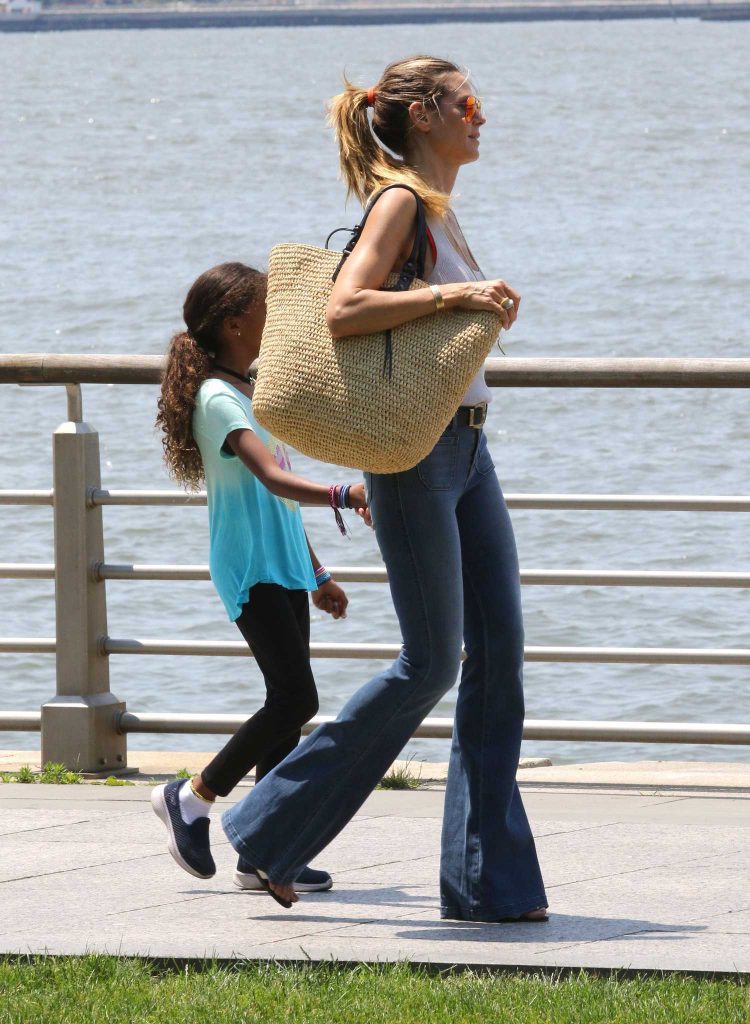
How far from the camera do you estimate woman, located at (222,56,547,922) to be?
4.07m

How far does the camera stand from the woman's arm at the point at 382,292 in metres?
4.01

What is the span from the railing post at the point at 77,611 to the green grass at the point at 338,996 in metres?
2.08

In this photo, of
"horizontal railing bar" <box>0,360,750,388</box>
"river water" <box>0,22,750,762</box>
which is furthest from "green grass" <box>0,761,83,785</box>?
"river water" <box>0,22,750,762</box>

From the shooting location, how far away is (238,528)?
185 inches

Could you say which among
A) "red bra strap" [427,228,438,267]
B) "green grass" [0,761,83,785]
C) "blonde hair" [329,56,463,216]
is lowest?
"green grass" [0,761,83,785]

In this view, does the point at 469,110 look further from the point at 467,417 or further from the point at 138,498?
the point at 138,498

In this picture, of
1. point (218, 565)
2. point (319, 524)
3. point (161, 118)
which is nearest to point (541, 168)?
point (161, 118)

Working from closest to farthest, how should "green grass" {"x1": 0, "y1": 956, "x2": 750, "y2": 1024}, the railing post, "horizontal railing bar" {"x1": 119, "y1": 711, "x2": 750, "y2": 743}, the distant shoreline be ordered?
1. "green grass" {"x1": 0, "y1": 956, "x2": 750, "y2": 1024}
2. "horizontal railing bar" {"x1": 119, "y1": 711, "x2": 750, "y2": 743}
3. the railing post
4. the distant shoreline

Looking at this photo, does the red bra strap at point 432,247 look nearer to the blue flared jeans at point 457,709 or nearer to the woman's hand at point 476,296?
the woman's hand at point 476,296

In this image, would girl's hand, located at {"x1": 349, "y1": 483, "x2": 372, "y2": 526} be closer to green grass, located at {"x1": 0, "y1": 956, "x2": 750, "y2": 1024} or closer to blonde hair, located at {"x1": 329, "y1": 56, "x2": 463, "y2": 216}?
blonde hair, located at {"x1": 329, "y1": 56, "x2": 463, "y2": 216}

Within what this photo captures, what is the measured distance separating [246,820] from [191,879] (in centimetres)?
50

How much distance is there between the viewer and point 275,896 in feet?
14.2

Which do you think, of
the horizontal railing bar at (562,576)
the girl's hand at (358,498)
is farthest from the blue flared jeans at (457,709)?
the horizontal railing bar at (562,576)

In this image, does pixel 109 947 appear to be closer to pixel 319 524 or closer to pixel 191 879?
pixel 191 879
